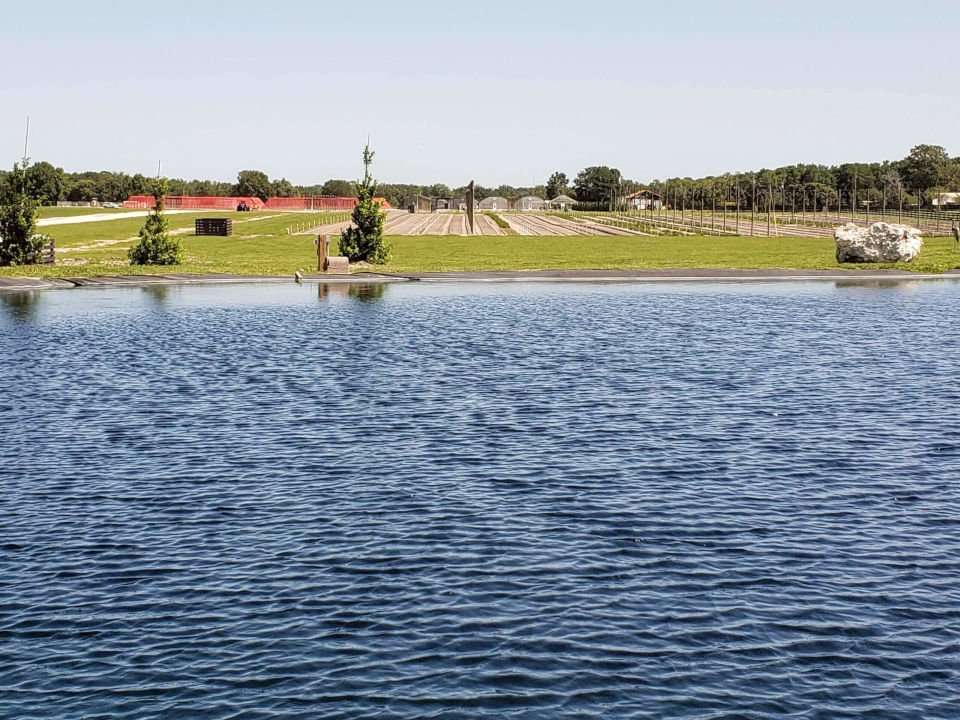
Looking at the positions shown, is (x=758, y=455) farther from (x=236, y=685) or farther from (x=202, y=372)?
(x=202, y=372)

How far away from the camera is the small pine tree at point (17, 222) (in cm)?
7050

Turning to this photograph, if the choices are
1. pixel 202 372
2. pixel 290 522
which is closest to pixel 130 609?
pixel 290 522

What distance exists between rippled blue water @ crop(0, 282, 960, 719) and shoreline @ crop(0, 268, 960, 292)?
28.4 metres

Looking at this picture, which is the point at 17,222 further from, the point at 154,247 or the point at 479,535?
the point at 479,535

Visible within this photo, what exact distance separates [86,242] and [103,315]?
69.9 m

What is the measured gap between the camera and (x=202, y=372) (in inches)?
1356

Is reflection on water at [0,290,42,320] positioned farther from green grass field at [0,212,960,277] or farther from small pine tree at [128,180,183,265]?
small pine tree at [128,180,183,265]

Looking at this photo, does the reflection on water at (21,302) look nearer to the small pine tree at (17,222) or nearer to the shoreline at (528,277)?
the shoreline at (528,277)

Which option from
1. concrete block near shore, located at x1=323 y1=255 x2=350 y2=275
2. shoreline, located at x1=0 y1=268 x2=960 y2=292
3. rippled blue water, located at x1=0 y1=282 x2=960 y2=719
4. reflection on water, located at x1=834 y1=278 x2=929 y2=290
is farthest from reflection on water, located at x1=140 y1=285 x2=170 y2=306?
reflection on water, located at x1=834 y1=278 x2=929 y2=290

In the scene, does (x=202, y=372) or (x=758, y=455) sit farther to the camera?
(x=202, y=372)

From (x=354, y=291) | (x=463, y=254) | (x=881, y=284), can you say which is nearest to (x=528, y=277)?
(x=354, y=291)

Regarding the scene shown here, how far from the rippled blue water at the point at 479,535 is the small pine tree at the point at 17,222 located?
36447 millimetres

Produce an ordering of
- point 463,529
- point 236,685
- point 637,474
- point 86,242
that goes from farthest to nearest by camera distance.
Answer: point 86,242
point 637,474
point 463,529
point 236,685

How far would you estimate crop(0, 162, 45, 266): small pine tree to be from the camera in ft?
231
